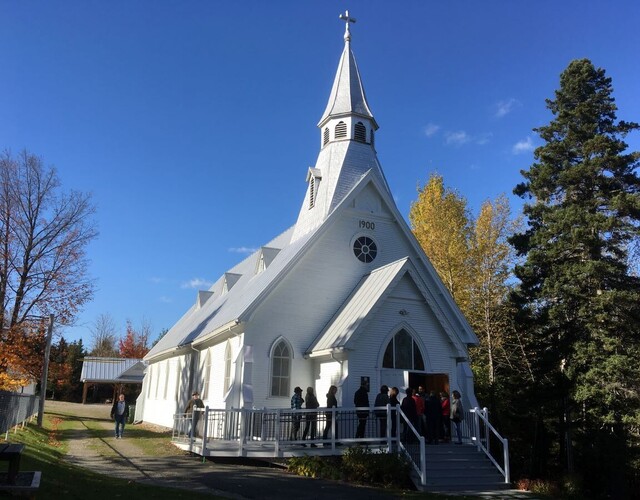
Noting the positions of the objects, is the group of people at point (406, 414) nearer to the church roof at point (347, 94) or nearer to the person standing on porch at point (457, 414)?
the person standing on porch at point (457, 414)

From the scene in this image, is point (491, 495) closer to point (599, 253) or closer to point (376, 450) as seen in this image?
point (376, 450)

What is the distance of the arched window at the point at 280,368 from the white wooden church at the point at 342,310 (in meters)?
0.04

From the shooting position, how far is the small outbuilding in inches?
2074

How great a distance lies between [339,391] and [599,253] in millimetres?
11829

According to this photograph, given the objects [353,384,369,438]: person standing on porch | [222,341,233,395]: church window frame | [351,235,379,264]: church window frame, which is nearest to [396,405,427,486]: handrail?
[353,384,369,438]: person standing on porch

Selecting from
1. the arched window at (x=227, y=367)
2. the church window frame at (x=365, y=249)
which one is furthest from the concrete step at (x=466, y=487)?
the church window frame at (x=365, y=249)

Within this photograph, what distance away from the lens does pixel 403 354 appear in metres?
18.8

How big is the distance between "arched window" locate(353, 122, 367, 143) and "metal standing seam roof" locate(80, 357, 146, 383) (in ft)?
120

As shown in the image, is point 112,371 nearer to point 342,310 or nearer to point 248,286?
point 248,286

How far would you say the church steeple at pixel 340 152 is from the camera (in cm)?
2297

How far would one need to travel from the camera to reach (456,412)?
16.9 metres

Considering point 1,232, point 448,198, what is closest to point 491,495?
point 448,198

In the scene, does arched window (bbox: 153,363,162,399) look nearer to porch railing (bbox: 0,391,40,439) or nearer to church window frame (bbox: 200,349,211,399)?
porch railing (bbox: 0,391,40,439)

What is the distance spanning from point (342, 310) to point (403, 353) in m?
2.76
